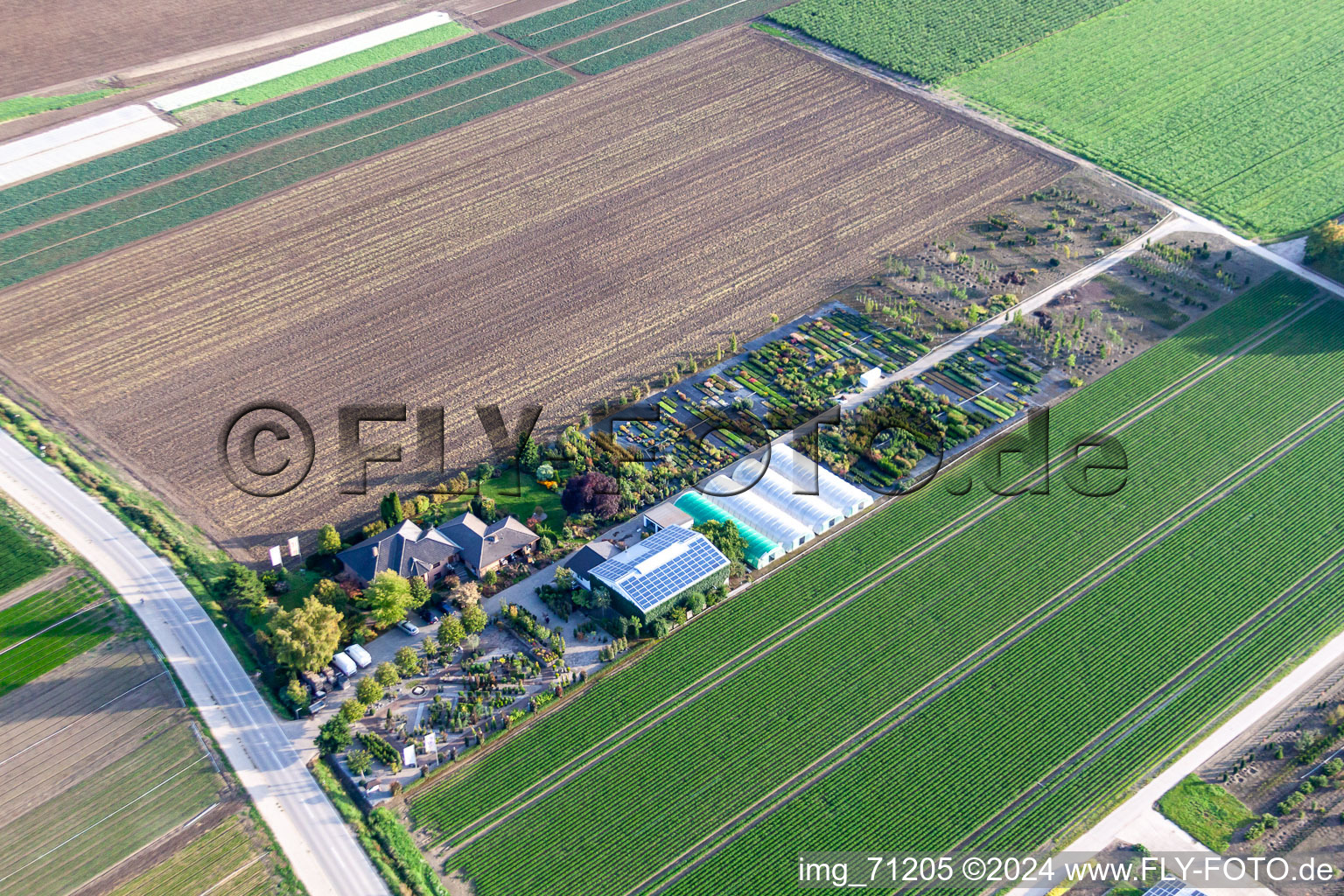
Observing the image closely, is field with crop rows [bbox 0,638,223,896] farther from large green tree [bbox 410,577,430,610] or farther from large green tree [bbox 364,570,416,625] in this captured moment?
large green tree [bbox 410,577,430,610]

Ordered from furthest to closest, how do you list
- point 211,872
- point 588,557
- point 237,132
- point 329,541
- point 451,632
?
point 237,132
point 329,541
point 588,557
point 451,632
point 211,872

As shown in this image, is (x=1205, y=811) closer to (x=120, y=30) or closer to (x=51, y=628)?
(x=51, y=628)

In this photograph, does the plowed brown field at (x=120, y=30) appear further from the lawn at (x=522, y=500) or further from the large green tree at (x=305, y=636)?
the large green tree at (x=305, y=636)

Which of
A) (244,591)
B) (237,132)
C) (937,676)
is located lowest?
(937,676)

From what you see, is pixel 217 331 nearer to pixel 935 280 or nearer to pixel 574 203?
pixel 574 203

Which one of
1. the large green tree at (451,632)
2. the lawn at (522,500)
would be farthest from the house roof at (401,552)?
the large green tree at (451,632)

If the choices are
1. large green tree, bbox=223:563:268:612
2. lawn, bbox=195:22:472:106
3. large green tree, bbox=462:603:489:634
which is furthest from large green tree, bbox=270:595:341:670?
lawn, bbox=195:22:472:106

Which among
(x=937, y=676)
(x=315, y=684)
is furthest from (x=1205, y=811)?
(x=315, y=684)

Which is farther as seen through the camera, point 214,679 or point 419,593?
point 419,593
